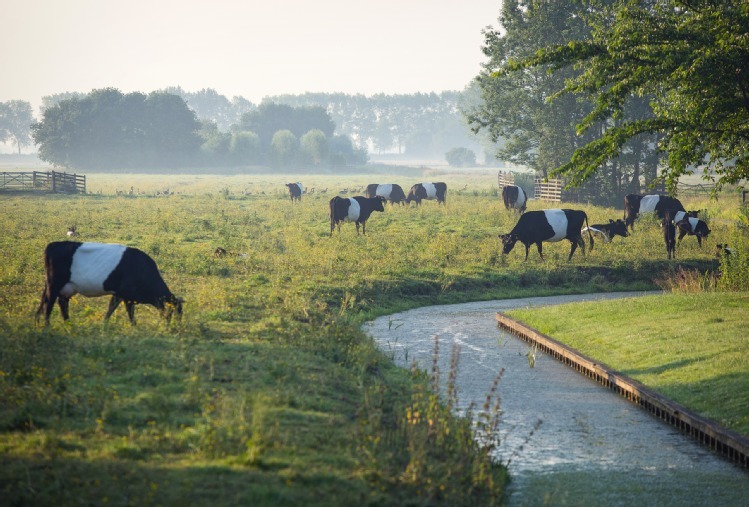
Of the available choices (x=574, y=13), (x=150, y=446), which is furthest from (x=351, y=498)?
(x=574, y=13)

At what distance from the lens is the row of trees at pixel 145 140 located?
417 ft

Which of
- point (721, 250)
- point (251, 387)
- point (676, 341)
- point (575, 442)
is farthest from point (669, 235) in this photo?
point (251, 387)

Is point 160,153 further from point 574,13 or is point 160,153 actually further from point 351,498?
point 351,498

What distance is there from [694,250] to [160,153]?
112399 millimetres

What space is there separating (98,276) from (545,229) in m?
18.7

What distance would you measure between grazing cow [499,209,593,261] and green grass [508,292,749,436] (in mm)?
8066

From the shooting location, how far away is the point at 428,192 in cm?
5384

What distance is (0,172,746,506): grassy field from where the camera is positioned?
27.8 feet

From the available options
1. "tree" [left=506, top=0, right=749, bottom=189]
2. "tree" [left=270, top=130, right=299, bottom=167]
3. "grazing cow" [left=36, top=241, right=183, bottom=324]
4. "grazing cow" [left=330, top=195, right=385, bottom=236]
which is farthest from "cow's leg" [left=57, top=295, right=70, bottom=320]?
"tree" [left=270, top=130, right=299, bottom=167]

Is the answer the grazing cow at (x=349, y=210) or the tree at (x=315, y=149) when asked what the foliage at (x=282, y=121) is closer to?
the tree at (x=315, y=149)

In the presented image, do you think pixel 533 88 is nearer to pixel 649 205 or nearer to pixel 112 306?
pixel 649 205

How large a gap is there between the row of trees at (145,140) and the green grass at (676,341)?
11749 cm

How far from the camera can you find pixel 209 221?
39438 mm

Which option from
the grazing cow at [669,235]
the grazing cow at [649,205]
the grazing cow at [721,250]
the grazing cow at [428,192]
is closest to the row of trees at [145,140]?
the grazing cow at [428,192]
